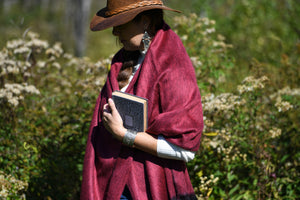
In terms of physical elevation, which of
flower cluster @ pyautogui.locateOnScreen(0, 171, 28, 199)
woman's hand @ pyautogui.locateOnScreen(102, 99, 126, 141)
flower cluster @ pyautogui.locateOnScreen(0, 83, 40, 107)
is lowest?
flower cluster @ pyautogui.locateOnScreen(0, 171, 28, 199)

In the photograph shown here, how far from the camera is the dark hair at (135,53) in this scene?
1.81 m

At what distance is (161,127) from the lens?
1.65 meters

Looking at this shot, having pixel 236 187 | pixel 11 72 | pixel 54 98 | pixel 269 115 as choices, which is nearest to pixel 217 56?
pixel 269 115

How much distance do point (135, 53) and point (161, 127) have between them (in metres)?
→ 0.53

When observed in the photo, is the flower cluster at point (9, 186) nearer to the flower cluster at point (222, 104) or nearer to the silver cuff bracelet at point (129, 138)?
the silver cuff bracelet at point (129, 138)

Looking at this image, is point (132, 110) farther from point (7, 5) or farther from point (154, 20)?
point (7, 5)

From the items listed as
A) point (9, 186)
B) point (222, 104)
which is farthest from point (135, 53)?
point (9, 186)

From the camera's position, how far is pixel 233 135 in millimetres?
2846

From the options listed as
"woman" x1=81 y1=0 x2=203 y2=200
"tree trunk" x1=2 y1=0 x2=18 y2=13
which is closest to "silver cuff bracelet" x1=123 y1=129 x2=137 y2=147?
"woman" x1=81 y1=0 x2=203 y2=200

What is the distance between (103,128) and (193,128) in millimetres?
534

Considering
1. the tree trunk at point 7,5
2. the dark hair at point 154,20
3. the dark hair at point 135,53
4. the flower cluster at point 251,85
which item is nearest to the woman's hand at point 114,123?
the dark hair at point 135,53

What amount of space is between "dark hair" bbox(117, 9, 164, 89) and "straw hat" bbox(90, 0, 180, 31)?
0.06 meters

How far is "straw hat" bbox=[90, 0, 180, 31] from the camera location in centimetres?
168

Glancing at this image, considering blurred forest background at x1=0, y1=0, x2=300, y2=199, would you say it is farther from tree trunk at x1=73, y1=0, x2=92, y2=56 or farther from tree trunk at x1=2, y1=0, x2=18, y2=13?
tree trunk at x1=2, y1=0, x2=18, y2=13
